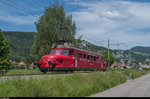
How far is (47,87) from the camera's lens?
870 cm

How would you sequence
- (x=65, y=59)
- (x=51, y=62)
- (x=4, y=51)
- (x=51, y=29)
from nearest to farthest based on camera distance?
(x=51, y=62), (x=65, y=59), (x=51, y=29), (x=4, y=51)

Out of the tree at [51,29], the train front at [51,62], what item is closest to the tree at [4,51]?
the tree at [51,29]

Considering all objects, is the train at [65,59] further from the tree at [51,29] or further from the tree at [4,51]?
the tree at [4,51]

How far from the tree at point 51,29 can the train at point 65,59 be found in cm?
1159

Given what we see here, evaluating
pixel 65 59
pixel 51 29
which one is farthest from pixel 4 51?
pixel 65 59

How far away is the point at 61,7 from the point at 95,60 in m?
15.8

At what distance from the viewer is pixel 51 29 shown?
123 feet

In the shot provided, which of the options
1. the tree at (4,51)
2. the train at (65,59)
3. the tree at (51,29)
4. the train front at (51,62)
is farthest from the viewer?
the tree at (4,51)

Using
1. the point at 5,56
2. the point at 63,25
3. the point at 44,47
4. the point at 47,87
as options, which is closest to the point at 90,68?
the point at 44,47

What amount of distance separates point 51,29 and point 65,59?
16.6m

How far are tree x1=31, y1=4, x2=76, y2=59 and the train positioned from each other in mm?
11591

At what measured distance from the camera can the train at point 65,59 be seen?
21.5 metres

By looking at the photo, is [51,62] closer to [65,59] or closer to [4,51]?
[65,59]

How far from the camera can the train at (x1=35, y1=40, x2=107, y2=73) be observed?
21.5 meters
